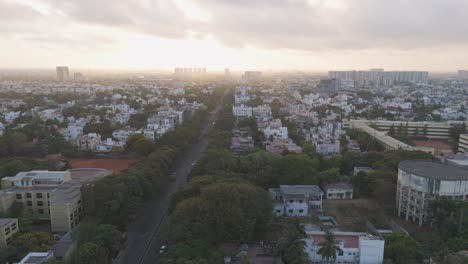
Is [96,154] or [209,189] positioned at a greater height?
[209,189]

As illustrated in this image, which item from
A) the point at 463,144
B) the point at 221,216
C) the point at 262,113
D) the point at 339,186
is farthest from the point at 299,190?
the point at 262,113

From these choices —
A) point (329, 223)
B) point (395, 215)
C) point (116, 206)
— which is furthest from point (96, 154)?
point (395, 215)

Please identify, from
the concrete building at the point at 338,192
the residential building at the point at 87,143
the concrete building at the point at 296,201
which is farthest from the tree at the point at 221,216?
the residential building at the point at 87,143

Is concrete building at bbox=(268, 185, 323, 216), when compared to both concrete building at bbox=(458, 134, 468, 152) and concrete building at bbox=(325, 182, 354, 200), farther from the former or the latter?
concrete building at bbox=(458, 134, 468, 152)

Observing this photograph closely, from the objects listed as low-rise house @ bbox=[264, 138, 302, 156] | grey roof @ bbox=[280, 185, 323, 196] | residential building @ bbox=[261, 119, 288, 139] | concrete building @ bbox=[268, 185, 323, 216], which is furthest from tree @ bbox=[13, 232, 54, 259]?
residential building @ bbox=[261, 119, 288, 139]

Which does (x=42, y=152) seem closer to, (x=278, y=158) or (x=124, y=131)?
(x=124, y=131)

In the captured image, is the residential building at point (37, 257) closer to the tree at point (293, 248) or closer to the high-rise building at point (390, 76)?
the tree at point (293, 248)
